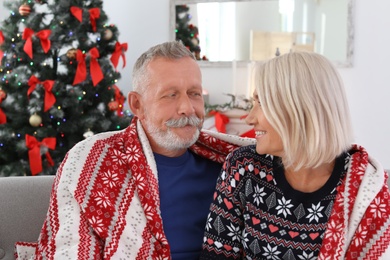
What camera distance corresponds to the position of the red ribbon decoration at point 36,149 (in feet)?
12.4

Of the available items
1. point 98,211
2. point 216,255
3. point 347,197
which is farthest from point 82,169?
point 347,197

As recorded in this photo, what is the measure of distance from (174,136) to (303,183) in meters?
0.47

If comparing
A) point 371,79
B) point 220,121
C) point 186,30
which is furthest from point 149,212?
point 186,30

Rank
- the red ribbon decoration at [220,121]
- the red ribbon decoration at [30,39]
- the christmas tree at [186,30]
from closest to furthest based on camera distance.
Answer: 1. the red ribbon decoration at [30,39]
2. the red ribbon decoration at [220,121]
3. the christmas tree at [186,30]

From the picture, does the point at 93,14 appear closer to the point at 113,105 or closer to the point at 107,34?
the point at 107,34

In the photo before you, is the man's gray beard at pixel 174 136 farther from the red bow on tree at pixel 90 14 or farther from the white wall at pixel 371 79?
the white wall at pixel 371 79

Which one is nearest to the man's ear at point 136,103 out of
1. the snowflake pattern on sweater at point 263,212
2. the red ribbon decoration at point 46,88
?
the snowflake pattern on sweater at point 263,212

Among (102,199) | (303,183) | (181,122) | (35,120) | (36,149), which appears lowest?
(36,149)

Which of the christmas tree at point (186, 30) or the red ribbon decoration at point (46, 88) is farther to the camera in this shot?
the christmas tree at point (186, 30)

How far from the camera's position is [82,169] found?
182 cm

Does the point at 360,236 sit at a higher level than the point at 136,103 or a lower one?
lower

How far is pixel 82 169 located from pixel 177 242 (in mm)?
379

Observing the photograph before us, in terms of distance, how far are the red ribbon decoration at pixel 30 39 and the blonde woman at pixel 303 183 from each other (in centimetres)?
242

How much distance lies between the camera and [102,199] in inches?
69.5
